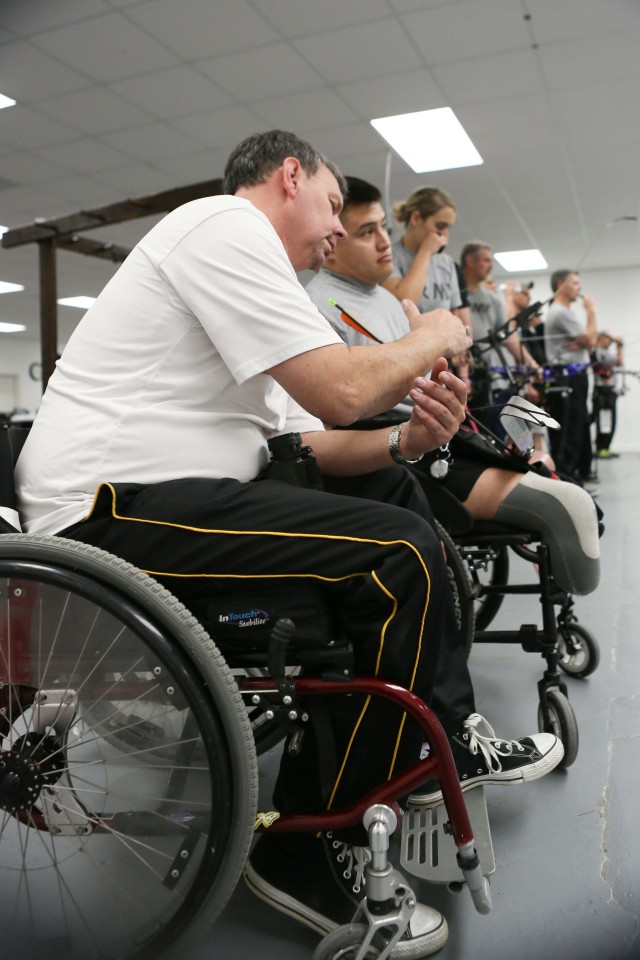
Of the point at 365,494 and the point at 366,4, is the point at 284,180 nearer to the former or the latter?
the point at 365,494

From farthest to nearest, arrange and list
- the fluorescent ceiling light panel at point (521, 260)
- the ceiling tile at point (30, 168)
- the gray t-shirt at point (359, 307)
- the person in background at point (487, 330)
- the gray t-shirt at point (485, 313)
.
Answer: the fluorescent ceiling light panel at point (521, 260)
the ceiling tile at point (30, 168)
the gray t-shirt at point (485, 313)
the person in background at point (487, 330)
the gray t-shirt at point (359, 307)

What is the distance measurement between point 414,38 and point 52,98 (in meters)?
2.11

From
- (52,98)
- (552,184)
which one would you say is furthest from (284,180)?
(552,184)

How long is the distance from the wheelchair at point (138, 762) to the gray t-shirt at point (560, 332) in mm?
3111

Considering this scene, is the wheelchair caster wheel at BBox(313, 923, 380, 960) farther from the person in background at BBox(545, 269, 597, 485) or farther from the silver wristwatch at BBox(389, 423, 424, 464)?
the person in background at BBox(545, 269, 597, 485)

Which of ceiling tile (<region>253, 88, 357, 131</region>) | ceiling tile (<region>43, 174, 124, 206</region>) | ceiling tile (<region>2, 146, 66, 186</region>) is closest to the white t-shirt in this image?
ceiling tile (<region>253, 88, 357, 131</region>)

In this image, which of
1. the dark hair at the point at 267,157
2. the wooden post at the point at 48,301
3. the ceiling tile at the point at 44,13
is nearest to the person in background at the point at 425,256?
the dark hair at the point at 267,157

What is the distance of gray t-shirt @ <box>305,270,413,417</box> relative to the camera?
1656 mm

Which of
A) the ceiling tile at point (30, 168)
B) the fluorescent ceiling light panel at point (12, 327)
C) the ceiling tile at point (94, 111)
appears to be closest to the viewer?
the ceiling tile at point (94, 111)

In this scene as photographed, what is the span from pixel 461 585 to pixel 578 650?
0.48 m

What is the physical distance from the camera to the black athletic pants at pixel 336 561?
81cm

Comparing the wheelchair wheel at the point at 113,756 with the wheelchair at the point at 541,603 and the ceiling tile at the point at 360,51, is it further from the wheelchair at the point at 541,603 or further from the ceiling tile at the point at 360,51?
the ceiling tile at the point at 360,51

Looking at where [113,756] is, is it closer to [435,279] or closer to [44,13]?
[435,279]

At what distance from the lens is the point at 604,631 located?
209 centimetres
